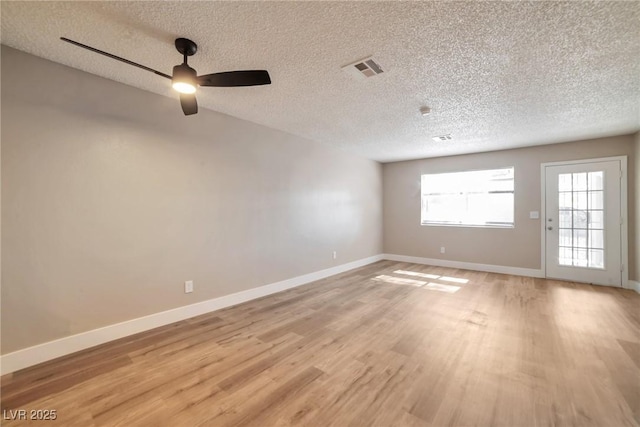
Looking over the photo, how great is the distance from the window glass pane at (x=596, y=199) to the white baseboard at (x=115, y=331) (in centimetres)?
544

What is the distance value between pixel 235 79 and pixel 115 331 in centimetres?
269

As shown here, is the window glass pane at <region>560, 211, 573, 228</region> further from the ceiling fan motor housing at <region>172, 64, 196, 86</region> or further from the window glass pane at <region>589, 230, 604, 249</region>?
the ceiling fan motor housing at <region>172, 64, 196, 86</region>

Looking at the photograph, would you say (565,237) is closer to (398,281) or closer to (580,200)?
(580,200)

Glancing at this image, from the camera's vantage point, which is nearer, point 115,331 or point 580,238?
point 115,331

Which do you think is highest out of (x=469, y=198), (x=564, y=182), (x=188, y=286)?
(x=564, y=182)

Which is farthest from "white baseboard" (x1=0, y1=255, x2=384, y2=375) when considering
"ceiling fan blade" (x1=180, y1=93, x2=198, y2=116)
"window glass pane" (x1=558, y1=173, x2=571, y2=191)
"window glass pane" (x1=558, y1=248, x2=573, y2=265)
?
"window glass pane" (x1=558, y1=173, x2=571, y2=191)

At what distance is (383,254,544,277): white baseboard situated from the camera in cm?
498

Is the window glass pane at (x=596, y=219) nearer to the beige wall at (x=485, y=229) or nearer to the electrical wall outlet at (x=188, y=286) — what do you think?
the beige wall at (x=485, y=229)

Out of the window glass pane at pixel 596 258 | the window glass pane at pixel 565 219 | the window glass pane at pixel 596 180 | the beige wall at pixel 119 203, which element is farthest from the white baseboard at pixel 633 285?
the beige wall at pixel 119 203

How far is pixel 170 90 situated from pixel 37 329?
8.32 feet

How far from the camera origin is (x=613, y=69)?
2289mm

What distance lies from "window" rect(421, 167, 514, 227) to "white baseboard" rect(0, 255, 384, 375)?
4.11m

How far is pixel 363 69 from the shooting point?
7.66 ft

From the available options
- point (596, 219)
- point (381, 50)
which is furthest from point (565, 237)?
point (381, 50)
